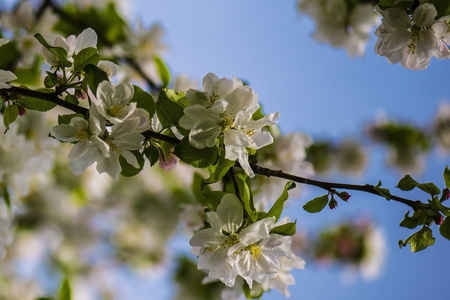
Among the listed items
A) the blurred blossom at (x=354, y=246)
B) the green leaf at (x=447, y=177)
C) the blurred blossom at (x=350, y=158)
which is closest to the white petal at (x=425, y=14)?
the green leaf at (x=447, y=177)

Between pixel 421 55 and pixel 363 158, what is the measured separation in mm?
1843

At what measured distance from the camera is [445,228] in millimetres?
371

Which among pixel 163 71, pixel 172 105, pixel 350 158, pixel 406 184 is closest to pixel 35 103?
pixel 172 105

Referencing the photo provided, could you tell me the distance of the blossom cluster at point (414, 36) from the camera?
435 millimetres

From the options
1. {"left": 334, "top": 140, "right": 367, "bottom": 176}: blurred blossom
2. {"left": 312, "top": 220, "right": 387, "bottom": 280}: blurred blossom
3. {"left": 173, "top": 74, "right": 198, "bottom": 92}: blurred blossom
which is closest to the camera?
{"left": 173, "top": 74, "right": 198, "bottom": 92}: blurred blossom

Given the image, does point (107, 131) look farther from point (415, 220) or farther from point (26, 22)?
point (26, 22)

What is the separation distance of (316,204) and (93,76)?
24cm

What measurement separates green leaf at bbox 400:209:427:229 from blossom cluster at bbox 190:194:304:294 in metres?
0.11

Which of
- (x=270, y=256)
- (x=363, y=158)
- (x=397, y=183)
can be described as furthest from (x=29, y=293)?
(x=363, y=158)

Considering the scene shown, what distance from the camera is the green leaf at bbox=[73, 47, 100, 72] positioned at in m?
0.39

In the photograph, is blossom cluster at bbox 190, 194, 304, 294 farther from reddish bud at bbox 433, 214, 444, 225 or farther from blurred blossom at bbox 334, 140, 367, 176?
blurred blossom at bbox 334, 140, 367, 176

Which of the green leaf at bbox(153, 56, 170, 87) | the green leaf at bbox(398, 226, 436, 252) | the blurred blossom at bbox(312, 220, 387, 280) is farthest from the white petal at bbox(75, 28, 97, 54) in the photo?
the blurred blossom at bbox(312, 220, 387, 280)

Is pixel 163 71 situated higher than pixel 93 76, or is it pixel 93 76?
pixel 163 71

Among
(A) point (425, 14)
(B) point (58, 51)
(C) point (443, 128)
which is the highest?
Answer: (C) point (443, 128)
